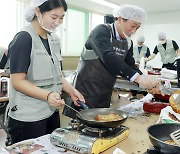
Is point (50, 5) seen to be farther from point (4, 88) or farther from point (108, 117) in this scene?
point (4, 88)

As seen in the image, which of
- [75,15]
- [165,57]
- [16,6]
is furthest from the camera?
[75,15]

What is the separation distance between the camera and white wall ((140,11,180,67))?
333 inches

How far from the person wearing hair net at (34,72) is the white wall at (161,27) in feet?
25.5

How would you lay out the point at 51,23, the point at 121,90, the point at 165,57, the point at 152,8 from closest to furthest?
the point at 51,23 → the point at 121,90 → the point at 165,57 → the point at 152,8

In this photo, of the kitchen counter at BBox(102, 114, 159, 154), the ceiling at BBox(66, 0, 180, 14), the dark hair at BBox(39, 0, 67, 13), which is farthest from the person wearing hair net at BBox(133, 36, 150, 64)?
the dark hair at BBox(39, 0, 67, 13)

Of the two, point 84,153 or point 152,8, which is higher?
point 152,8

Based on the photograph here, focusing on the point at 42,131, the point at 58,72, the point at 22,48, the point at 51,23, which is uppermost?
the point at 51,23

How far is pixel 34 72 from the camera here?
4.47ft

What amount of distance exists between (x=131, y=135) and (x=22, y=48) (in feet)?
2.55

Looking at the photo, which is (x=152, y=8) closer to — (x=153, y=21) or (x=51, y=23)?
(x=153, y=21)

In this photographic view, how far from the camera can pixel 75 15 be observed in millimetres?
6965

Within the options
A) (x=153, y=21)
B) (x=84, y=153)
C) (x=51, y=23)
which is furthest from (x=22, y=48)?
(x=153, y=21)

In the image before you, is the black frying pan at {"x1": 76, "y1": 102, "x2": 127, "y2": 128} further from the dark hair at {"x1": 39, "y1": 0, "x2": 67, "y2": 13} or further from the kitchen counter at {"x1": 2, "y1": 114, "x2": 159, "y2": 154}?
the dark hair at {"x1": 39, "y1": 0, "x2": 67, "y2": 13}

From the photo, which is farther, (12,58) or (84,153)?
(12,58)
